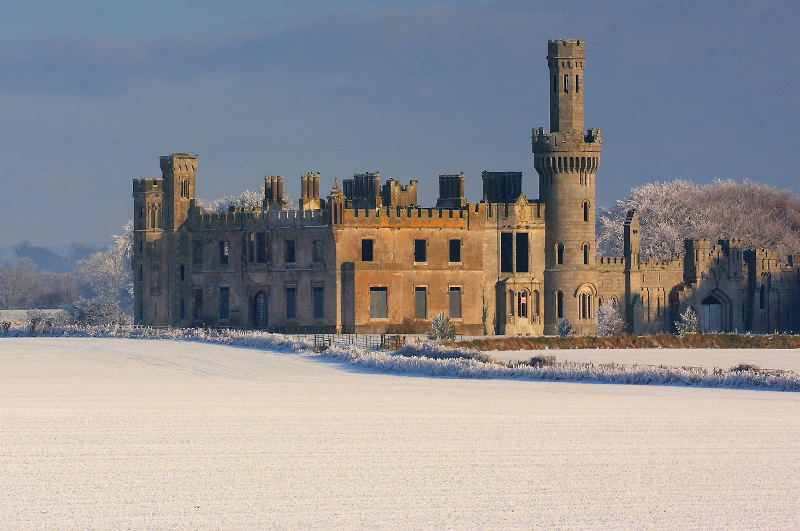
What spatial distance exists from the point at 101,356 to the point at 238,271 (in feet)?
50.6

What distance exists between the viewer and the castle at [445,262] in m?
70.2

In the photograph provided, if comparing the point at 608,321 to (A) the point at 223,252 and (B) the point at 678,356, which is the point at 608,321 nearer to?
(B) the point at 678,356

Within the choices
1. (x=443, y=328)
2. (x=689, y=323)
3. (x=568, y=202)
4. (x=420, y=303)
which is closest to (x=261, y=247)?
(x=420, y=303)

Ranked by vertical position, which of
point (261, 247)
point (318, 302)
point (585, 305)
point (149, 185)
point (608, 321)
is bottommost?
point (608, 321)

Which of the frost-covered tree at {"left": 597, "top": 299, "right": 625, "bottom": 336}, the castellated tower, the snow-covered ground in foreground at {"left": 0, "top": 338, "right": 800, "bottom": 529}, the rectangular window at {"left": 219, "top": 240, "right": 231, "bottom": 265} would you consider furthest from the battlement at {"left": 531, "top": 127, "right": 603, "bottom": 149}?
the snow-covered ground in foreground at {"left": 0, "top": 338, "right": 800, "bottom": 529}

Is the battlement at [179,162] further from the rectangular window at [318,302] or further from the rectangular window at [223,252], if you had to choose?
the rectangular window at [318,302]

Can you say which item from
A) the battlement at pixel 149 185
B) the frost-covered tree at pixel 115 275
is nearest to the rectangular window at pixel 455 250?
the battlement at pixel 149 185

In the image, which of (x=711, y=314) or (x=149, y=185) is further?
(x=149, y=185)

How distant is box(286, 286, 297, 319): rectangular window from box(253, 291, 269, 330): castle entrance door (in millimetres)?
1686

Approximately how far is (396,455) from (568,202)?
1685 inches

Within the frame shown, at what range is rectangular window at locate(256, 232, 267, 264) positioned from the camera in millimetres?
73062

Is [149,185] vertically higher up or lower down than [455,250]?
higher up

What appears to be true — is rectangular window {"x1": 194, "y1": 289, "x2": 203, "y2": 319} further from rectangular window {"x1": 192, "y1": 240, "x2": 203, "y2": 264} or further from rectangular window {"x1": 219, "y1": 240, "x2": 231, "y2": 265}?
rectangular window {"x1": 219, "y1": 240, "x2": 231, "y2": 265}

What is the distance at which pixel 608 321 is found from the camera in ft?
229
